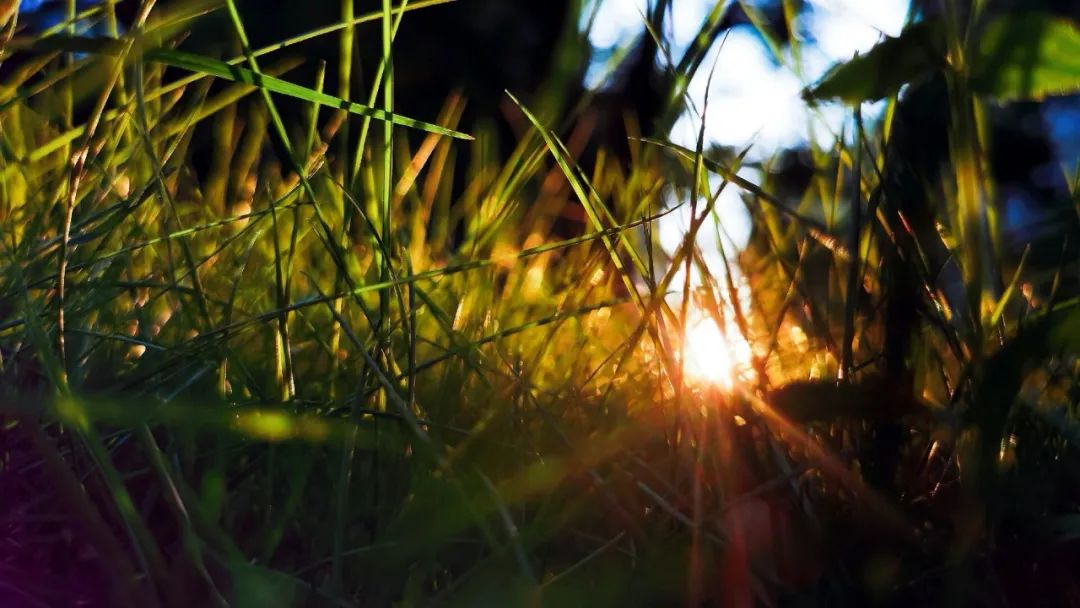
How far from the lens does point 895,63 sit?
442 millimetres

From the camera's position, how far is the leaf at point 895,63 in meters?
0.43

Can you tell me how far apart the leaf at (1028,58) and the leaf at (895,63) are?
19mm

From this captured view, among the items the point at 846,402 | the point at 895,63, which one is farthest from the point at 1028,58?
the point at 846,402

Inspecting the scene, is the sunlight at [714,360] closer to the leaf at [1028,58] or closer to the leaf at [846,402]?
the leaf at [846,402]

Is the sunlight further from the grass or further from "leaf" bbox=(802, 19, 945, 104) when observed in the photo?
"leaf" bbox=(802, 19, 945, 104)

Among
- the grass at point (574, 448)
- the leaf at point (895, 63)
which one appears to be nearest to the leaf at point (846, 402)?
the grass at point (574, 448)

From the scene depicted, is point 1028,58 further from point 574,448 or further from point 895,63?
point 574,448

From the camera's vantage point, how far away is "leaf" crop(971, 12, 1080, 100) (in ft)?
1.37

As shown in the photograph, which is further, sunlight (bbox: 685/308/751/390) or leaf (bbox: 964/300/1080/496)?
sunlight (bbox: 685/308/751/390)

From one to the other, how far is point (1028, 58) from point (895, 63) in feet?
0.18

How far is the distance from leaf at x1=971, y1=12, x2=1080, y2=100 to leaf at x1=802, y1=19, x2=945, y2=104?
0.02 meters

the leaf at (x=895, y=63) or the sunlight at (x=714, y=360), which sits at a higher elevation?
the leaf at (x=895, y=63)

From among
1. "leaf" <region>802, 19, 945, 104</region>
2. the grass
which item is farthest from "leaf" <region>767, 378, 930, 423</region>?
"leaf" <region>802, 19, 945, 104</region>

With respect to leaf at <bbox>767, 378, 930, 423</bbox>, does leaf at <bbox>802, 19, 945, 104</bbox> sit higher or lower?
higher
